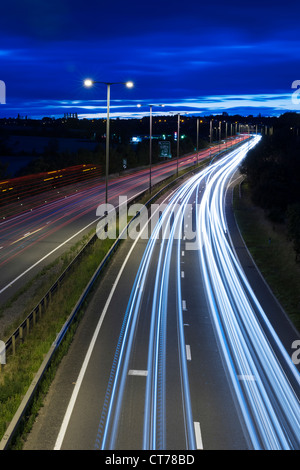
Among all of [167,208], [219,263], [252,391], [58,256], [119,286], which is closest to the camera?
[252,391]

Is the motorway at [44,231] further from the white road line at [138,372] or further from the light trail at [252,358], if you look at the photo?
the white road line at [138,372]

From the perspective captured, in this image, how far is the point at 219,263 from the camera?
1147 inches

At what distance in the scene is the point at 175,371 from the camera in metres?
15.2

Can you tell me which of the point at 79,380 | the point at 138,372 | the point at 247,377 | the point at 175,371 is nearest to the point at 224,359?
the point at 247,377

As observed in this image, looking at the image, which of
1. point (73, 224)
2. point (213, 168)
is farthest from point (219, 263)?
point (213, 168)

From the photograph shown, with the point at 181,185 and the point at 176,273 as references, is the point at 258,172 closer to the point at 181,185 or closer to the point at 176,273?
the point at 181,185

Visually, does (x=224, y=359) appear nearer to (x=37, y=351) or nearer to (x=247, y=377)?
(x=247, y=377)

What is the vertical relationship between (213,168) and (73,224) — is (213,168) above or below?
above

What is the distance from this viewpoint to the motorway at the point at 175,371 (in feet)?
38.4

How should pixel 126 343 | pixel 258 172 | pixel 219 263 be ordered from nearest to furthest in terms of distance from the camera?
pixel 126 343
pixel 219 263
pixel 258 172

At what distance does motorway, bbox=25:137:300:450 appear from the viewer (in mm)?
11695

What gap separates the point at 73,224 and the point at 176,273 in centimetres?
1889

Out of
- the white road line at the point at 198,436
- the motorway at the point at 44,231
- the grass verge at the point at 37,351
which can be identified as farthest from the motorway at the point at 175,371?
the motorway at the point at 44,231

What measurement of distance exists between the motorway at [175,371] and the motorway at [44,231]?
5.14m
